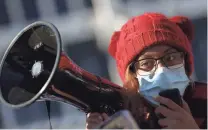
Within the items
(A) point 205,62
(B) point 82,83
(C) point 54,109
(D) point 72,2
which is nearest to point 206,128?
(B) point 82,83

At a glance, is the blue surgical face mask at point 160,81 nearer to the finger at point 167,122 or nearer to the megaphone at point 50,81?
the megaphone at point 50,81

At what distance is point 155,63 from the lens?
1.81m

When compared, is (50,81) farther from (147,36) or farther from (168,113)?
(147,36)

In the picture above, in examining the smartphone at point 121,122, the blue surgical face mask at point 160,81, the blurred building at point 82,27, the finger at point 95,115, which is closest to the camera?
the smartphone at point 121,122

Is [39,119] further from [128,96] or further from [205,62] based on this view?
[128,96]

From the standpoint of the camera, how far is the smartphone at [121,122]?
110cm

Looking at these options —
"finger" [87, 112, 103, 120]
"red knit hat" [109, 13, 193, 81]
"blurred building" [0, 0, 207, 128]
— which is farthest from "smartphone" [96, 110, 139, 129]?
"blurred building" [0, 0, 207, 128]

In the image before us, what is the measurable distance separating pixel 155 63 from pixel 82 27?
1574 mm

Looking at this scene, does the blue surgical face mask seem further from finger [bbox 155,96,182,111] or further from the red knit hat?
finger [bbox 155,96,182,111]

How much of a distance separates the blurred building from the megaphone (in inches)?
52.2

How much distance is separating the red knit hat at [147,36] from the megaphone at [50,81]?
0.85ft

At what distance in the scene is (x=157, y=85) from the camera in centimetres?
180

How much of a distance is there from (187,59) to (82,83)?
47 centimetres

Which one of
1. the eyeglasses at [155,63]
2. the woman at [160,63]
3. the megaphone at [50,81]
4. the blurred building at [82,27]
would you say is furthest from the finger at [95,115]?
the blurred building at [82,27]
